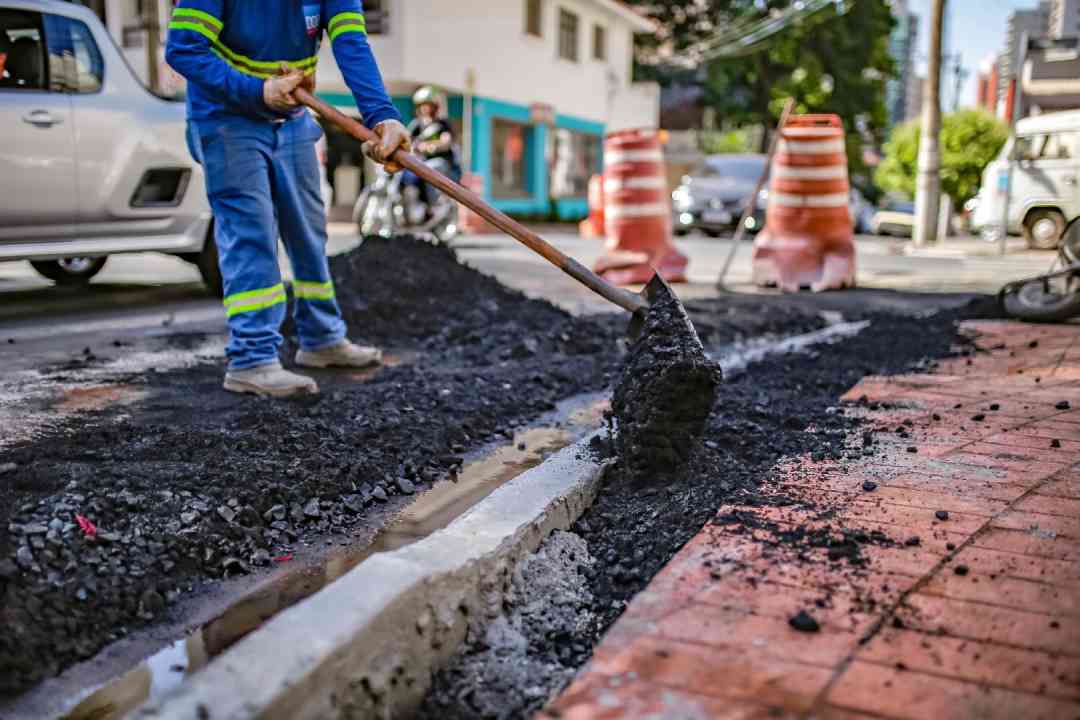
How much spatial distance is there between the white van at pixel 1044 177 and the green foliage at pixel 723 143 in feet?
76.8

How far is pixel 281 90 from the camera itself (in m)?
3.88

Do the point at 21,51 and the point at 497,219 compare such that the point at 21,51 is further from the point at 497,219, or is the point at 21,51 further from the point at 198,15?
the point at 497,219

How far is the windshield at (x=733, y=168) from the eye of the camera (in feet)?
65.7

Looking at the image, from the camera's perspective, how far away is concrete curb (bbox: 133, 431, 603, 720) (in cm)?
160

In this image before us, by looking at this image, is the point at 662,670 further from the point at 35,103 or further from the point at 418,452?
the point at 35,103

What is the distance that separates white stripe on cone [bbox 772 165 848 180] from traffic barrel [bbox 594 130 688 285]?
3.53ft

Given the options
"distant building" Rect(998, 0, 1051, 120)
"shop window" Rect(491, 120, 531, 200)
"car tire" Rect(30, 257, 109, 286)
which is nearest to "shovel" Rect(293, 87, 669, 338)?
"car tire" Rect(30, 257, 109, 286)

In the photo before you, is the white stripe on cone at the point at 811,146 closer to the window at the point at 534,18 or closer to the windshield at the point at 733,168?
the windshield at the point at 733,168

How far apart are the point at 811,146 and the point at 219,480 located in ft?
23.6

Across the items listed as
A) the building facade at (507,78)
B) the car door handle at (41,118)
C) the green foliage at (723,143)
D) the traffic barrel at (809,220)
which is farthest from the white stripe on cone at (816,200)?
the green foliage at (723,143)

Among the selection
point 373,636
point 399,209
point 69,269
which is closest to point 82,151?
point 69,269

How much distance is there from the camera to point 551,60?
27156 mm

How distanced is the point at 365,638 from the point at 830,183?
25.6ft

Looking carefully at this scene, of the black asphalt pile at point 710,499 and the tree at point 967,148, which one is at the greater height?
the tree at point 967,148
